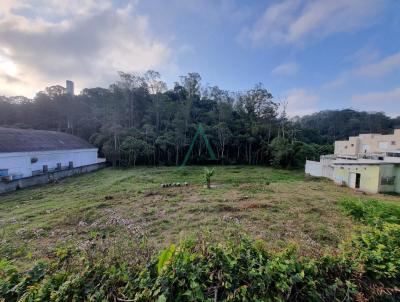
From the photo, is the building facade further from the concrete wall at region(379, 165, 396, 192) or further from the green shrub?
the concrete wall at region(379, 165, 396, 192)

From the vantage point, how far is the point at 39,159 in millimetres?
15234

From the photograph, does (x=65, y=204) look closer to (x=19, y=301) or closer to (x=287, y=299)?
(x=19, y=301)

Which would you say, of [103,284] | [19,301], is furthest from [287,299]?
[19,301]

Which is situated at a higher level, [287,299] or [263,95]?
[263,95]

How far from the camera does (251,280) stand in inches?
61.6

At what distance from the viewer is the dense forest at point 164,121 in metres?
22.0

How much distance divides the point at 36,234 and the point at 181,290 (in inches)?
223

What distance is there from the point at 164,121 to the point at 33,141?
12979 mm

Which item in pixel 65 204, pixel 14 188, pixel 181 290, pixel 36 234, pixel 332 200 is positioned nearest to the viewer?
pixel 181 290

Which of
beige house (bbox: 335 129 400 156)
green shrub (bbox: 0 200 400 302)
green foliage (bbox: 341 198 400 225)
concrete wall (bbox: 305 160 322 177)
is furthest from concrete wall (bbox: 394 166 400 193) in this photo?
green shrub (bbox: 0 200 400 302)

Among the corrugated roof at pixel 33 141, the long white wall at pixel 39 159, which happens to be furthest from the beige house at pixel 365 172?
the corrugated roof at pixel 33 141

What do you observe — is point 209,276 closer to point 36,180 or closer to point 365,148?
point 36,180

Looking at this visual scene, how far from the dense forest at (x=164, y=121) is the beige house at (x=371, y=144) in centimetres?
282

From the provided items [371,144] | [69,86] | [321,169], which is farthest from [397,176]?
[69,86]
